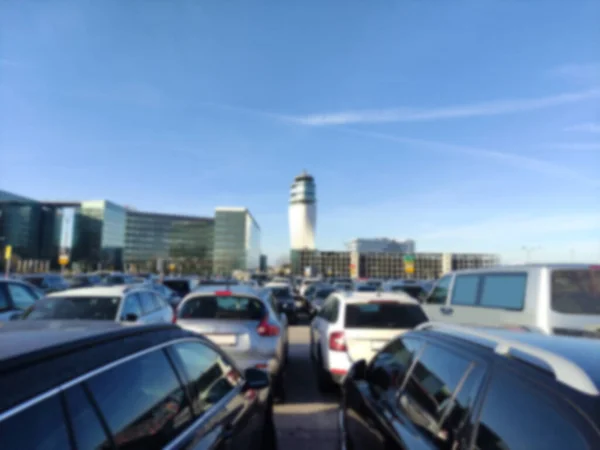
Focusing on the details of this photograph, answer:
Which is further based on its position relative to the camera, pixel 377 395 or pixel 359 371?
pixel 359 371

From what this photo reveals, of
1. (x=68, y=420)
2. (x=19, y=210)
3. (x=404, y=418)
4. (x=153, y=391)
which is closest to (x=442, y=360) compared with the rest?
(x=404, y=418)

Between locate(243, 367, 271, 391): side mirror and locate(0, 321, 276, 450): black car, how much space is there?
0.66 ft

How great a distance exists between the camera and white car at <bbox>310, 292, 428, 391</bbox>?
6.12m

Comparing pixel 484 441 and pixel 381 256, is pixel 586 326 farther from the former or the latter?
pixel 381 256

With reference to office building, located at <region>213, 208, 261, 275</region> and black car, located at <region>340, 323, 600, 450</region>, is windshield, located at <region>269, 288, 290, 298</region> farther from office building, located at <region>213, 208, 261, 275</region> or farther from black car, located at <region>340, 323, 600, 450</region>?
office building, located at <region>213, 208, 261, 275</region>

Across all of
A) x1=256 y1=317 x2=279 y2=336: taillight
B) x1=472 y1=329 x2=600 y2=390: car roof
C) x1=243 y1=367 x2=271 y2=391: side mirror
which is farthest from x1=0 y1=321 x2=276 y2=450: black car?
x1=256 y1=317 x2=279 y2=336: taillight

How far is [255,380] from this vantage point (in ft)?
11.4

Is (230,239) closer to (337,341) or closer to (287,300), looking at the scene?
(287,300)

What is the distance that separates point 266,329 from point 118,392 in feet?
14.2

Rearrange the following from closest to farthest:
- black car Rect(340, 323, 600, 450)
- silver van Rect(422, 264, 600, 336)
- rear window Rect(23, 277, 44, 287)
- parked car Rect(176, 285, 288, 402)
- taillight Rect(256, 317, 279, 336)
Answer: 1. black car Rect(340, 323, 600, 450)
2. silver van Rect(422, 264, 600, 336)
3. parked car Rect(176, 285, 288, 402)
4. taillight Rect(256, 317, 279, 336)
5. rear window Rect(23, 277, 44, 287)

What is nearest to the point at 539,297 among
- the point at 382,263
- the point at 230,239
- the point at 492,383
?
the point at 492,383

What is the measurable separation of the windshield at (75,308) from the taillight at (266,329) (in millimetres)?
2931

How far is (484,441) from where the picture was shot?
1.81m

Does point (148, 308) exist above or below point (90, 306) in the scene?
below
